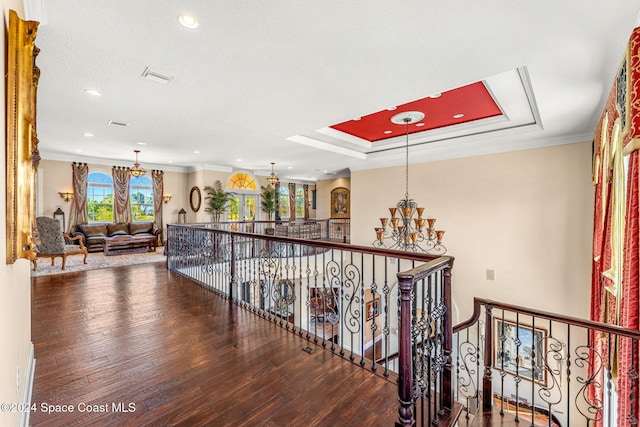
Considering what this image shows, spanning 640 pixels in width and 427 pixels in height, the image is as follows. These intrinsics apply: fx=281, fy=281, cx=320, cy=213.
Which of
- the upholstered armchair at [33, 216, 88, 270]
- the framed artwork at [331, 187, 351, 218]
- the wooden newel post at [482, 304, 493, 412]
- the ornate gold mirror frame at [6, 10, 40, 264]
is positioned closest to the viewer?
the ornate gold mirror frame at [6, 10, 40, 264]

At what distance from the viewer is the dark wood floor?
1925 millimetres

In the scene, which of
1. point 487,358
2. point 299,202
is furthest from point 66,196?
point 487,358

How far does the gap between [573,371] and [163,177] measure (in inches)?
468

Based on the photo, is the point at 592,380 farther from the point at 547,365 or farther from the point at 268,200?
the point at 268,200

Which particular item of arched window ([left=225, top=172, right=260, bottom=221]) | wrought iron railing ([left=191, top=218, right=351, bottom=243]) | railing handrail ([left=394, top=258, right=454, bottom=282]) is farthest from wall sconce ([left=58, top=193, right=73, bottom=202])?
railing handrail ([left=394, top=258, right=454, bottom=282])

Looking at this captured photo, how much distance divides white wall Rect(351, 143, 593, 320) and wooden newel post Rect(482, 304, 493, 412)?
132 inches

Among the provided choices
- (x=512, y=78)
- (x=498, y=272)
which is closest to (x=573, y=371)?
(x=498, y=272)

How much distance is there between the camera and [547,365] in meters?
2.17

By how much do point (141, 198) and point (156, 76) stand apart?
8.04 metres

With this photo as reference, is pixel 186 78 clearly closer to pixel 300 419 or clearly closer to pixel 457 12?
pixel 457 12

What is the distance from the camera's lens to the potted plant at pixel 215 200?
31.3ft

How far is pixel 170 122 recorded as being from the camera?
15.6 feet

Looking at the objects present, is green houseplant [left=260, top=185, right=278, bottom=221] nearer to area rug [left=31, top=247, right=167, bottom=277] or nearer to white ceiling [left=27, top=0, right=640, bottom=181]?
area rug [left=31, top=247, right=167, bottom=277]

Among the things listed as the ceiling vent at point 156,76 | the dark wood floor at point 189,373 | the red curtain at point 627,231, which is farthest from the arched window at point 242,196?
the red curtain at point 627,231
